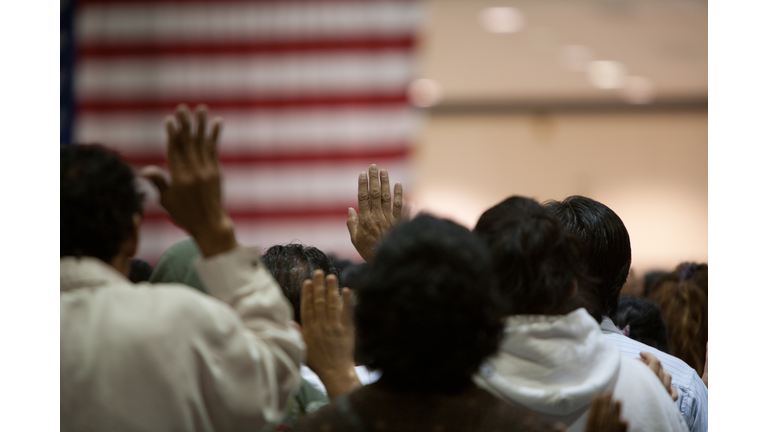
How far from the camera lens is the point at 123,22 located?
18.7 feet

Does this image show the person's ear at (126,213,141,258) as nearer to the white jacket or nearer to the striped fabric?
the white jacket

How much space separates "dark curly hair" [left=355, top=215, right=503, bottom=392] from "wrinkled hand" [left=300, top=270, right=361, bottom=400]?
1.03ft

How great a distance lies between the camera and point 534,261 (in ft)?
3.80

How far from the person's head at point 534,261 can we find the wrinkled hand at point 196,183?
477 millimetres

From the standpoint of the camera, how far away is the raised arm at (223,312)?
946 millimetres

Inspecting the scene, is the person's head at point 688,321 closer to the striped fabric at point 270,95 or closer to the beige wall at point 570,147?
→ the striped fabric at point 270,95

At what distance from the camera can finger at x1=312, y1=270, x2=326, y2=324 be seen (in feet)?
4.01

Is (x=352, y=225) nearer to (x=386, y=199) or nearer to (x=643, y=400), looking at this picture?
(x=386, y=199)

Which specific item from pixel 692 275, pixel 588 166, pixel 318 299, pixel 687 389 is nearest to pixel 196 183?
pixel 318 299

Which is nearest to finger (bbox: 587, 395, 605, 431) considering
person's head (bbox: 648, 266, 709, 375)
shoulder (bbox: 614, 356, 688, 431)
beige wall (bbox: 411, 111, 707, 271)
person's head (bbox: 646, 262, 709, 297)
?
shoulder (bbox: 614, 356, 688, 431)

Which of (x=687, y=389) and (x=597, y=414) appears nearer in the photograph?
(x=597, y=414)

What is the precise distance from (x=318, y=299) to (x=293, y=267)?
47cm

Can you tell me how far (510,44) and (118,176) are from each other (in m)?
9.04

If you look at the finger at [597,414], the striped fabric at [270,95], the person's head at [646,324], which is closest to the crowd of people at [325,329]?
the finger at [597,414]
